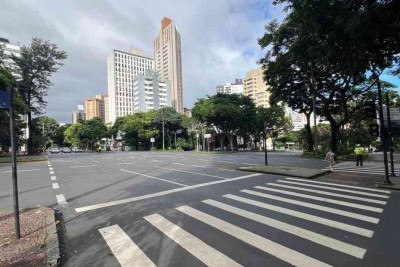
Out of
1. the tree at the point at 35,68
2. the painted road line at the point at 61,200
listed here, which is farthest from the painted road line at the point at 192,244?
the tree at the point at 35,68

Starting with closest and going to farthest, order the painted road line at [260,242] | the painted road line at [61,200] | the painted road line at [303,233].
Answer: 1. the painted road line at [260,242]
2. the painted road line at [303,233]
3. the painted road line at [61,200]

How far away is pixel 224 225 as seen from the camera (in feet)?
19.9

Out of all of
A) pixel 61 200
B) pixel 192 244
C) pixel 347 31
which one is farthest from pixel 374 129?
pixel 61 200

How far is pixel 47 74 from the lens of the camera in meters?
44.3

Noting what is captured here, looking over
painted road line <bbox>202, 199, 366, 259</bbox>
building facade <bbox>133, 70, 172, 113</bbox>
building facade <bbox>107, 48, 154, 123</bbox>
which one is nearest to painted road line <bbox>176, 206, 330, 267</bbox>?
painted road line <bbox>202, 199, 366, 259</bbox>

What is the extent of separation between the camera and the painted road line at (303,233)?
185 inches

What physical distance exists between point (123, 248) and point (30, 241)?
1750 mm

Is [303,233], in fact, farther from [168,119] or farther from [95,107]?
[95,107]

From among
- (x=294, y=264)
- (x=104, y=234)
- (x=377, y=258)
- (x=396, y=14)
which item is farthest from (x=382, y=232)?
(x=396, y=14)

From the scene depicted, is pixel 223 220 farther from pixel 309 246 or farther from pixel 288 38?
pixel 288 38

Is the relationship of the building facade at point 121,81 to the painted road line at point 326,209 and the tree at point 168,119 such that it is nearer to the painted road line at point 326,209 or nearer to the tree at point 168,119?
the tree at point 168,119

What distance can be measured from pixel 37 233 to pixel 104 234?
1290 mm

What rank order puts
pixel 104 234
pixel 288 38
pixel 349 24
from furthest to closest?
pixel 288 38, pixel 349 24, pixel 104 234

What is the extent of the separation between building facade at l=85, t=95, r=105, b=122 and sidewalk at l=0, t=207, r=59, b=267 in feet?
507
